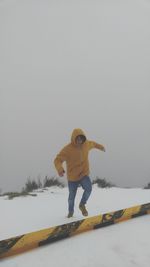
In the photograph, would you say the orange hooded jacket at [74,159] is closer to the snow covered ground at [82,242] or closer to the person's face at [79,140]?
the person's face at [79,140]

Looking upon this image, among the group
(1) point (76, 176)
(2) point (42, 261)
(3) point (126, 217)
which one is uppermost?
(1) point (76, 176)

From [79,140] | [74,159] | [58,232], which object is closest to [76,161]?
[74,159]

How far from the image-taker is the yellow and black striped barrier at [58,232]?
15.4 feet

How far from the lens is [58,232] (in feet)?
17.0

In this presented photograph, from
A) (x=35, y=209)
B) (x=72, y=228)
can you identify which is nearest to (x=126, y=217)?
(x=72, y=228)

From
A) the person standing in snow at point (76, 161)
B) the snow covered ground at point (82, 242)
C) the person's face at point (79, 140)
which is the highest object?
the person's face at point (79, 140)

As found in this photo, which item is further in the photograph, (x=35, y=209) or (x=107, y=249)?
(x=35, y=209)

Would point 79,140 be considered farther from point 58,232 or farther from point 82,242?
point 82,242

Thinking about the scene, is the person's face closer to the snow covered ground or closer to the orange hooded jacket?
the orange hooded jacket

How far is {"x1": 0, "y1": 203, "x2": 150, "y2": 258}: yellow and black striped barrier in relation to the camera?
15.4 feet

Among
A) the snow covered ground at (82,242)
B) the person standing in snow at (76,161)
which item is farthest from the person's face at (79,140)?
the snow covered ground at (82,242)

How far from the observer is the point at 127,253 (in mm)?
4574

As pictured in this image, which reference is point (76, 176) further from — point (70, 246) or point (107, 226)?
point (70, 246)

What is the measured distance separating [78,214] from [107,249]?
7.70 feet
